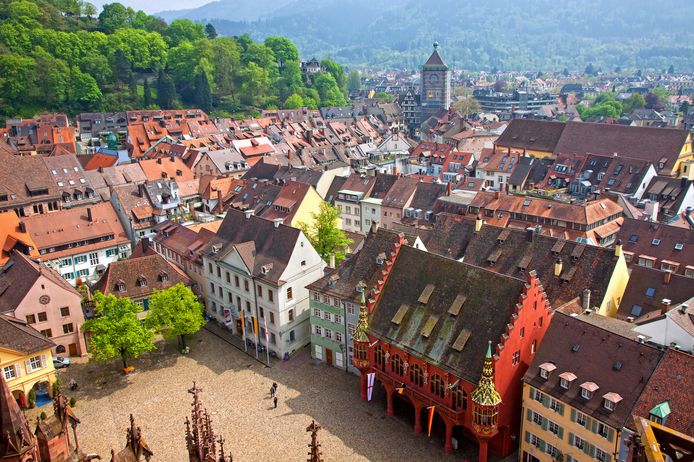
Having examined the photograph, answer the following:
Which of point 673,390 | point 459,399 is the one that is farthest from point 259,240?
point 673,390

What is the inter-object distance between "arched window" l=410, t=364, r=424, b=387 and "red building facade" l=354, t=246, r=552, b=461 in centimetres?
9

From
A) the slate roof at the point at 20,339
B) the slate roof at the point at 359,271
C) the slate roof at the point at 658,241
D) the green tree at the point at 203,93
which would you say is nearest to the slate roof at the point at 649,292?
the slate roof at the point at 658,241

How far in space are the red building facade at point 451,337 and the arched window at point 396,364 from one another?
92mm

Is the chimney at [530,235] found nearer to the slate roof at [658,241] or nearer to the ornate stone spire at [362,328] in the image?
the slate roof at [658,241]

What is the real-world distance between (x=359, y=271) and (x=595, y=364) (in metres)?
23.7

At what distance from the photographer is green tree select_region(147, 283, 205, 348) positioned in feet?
203

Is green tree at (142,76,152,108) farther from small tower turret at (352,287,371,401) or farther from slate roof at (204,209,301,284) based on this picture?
small tower turret at (352,287,371,401)

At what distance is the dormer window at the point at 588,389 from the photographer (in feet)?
133

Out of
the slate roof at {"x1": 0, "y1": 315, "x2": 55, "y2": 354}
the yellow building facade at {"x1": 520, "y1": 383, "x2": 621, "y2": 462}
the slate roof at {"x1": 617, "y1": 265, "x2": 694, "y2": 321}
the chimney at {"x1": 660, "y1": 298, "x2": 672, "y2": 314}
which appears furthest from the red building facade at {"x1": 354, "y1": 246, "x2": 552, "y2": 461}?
the slate roof at {"x1": 0, "y1": 315, "x2": 55, "y2": 354}

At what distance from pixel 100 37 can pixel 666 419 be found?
633 ft

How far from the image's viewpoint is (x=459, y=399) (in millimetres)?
46156

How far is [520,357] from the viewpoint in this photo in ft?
151

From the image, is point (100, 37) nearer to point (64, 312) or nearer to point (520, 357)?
point (64, 312)

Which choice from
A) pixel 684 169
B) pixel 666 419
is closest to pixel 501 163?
pixel 684 169
